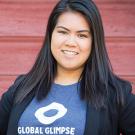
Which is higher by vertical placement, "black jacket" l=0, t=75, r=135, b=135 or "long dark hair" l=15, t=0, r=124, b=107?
"long dark hair" l=15, t=0, r=124, b=107

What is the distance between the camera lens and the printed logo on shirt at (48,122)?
2.54 meters

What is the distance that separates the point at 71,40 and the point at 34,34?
1633 mm

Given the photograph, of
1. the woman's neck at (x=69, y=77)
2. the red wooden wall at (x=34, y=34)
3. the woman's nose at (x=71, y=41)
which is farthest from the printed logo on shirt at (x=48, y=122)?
the red wooden wall at (x=34, y=34)

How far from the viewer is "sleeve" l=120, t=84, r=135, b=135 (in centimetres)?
259

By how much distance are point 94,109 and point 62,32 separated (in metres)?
0.39

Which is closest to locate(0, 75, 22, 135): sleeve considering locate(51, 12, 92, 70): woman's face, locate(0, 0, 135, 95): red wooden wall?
locate(51, 12, 92, 70): woman's face

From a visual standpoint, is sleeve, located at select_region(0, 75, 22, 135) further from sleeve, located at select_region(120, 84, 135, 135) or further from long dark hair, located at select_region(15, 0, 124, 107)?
sleeve, located at select_region(120, 84, 135, 135)

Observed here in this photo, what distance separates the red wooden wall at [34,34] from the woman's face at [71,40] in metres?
1.50

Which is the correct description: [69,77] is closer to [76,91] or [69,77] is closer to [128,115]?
[76,91]

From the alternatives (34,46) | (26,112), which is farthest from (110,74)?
(34,46)

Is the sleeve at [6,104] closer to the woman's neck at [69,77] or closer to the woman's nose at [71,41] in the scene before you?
the woman's neck at [69,77]

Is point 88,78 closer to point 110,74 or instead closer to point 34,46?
point 110,74

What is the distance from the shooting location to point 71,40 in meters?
2.62

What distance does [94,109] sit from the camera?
8.50 ft
